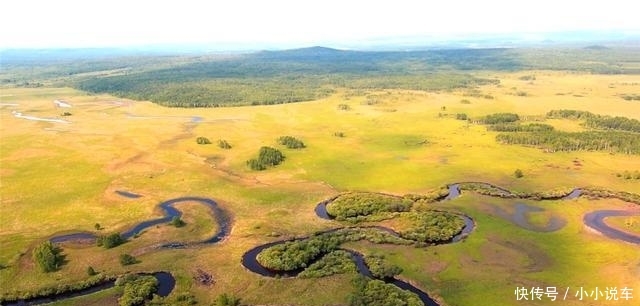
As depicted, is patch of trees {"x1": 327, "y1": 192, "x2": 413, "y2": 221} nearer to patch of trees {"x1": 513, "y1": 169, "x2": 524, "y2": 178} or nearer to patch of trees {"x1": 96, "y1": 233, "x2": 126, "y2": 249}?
patch of trees {"x1": 513, "y1": 169, "x2": 524, "y2": 178}

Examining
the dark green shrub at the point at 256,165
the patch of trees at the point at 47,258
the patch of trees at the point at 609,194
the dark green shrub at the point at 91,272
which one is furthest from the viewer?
the dark green shrub at the point at 256,165

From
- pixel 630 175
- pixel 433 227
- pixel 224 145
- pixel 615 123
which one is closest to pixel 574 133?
pixel 615 123

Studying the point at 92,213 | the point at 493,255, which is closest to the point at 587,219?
the point at 493,255

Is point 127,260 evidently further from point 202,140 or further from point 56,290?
point 202,140

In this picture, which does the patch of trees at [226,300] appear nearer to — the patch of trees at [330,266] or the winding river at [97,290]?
the winding river at [97,290]

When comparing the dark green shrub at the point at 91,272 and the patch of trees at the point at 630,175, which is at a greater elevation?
the dark green shrub at the point at 91,272

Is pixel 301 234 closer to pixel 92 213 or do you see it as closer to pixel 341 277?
pixel 341 277

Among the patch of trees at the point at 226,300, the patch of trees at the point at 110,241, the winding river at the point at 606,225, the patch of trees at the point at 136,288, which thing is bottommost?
the winding river at the point at 606,225

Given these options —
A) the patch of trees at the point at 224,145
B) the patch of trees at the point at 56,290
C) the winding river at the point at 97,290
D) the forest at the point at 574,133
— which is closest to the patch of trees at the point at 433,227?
the winding river at the point at 97,290
